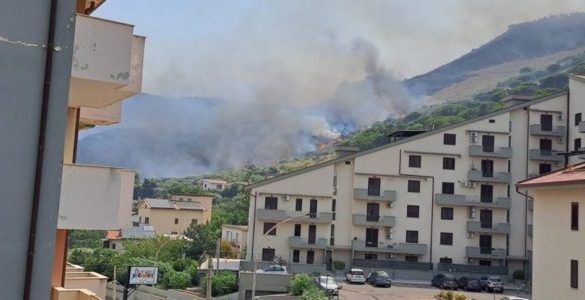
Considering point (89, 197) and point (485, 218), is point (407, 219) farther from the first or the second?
point (89, 197)

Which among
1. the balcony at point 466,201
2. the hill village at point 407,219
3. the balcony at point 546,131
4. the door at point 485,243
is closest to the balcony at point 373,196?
the hill village at point 407,219

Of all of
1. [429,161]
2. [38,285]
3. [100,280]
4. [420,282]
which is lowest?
[420,282]

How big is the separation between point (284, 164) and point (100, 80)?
7035 inches

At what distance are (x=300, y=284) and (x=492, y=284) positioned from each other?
16.8m

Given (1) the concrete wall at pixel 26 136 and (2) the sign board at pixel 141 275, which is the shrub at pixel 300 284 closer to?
(2) the sign board at pixel 141 275

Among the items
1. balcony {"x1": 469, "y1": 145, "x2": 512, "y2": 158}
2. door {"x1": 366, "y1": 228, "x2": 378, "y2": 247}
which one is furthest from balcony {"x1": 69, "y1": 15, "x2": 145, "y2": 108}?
balcony {"x1": 469, "y1": 145, "x2": 512, "y2": 158}

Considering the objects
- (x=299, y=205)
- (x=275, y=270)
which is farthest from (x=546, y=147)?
(x=275, y=270)

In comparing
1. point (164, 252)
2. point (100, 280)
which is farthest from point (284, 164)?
point (100, 280)

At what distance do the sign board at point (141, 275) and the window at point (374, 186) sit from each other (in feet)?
78.1

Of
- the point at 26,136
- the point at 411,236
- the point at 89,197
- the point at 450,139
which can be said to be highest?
the point at 450,139

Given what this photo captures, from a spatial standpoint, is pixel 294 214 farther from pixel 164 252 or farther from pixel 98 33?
pixel 98 33

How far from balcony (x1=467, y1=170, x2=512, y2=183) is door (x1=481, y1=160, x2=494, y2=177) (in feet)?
0.97

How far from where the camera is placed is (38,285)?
17.1ft

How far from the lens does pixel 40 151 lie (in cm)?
520
